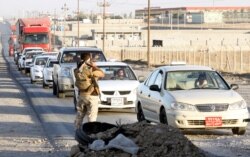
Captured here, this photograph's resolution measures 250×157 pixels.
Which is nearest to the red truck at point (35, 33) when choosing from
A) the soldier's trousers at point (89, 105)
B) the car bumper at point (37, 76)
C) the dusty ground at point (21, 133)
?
the car bumper at point (37, 76)

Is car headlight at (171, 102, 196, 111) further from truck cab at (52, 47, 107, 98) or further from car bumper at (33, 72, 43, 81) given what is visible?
car bumper at (33, 72, 43, 81)

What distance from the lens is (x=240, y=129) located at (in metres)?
15.4

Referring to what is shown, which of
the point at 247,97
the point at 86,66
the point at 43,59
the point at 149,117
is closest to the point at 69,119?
the point at 149,117

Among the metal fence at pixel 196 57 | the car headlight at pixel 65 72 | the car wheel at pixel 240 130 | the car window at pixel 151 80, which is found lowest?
the metal fence at pixel 196 57

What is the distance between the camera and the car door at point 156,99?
1605 centimetres

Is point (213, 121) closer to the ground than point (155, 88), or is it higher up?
closer to the ground

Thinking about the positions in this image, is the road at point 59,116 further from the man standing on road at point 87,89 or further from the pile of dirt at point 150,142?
the pile of dirt at point 150,142

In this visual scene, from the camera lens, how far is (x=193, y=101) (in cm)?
1506

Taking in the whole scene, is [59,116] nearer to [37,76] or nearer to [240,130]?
[240,130]

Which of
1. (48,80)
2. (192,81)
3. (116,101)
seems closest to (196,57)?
(48,80)

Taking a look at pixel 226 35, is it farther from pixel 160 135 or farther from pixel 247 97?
pixel 160 135

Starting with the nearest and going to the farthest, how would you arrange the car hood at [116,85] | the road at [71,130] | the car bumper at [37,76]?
1. the road at [71,130]
2. the car hood at [116,85]
3. the car bumper at [37,76]

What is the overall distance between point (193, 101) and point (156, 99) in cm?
131

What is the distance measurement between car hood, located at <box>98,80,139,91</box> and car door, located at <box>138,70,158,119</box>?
3.77 m
